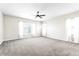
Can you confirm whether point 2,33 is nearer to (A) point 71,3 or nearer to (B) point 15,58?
(B) point 15,58

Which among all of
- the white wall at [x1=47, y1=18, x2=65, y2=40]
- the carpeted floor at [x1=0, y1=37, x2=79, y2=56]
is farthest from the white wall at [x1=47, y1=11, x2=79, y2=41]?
the carpeted floor at [x1=0, y1=37, x2=79, y2=56]

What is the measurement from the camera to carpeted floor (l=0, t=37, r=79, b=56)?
1.36 m

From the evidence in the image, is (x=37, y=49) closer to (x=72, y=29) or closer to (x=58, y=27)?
(x=58, y=27)

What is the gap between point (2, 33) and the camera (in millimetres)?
1392

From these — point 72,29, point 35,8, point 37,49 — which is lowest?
point 37,49

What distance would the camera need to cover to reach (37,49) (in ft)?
4.54

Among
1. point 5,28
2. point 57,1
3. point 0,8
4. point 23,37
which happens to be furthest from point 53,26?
point 0,8

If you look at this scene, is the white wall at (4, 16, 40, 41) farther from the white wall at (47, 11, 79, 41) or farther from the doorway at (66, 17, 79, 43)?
the doorway at (66, 17, 79, 43)

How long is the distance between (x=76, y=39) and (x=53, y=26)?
43cm

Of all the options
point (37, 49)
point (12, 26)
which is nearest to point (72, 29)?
point (37, 49)

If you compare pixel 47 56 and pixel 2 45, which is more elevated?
pixel 2 45

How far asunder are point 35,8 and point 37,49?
656mm

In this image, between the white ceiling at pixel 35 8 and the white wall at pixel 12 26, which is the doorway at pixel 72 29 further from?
the white wall at pixel 12 26

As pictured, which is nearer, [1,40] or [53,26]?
[1,40]
